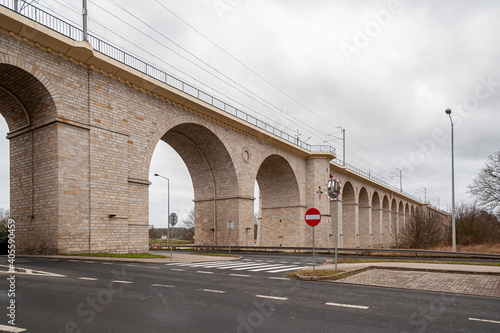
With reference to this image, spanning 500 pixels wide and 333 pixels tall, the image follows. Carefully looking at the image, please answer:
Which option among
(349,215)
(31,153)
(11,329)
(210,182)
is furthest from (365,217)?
(11,329)

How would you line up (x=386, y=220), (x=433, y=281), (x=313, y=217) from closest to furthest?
(x=433, y=281) < (x=313, y=217) < (x=386, y=220)

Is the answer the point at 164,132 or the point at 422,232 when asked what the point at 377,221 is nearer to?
the point at 422,232

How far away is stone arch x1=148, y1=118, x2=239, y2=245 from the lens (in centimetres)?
3066

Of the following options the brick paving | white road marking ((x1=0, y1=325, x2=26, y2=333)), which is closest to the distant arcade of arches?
the brick paving

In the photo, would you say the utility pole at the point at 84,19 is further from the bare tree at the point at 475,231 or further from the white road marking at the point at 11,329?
the bare tree at the point at 475,231

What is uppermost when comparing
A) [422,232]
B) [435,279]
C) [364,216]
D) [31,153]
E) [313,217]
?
[31,153]

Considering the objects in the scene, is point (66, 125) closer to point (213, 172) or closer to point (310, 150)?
point (213, 172)

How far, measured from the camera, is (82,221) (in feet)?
61.3

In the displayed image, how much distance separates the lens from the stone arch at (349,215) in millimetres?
57062

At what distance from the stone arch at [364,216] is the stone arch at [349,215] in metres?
6.16

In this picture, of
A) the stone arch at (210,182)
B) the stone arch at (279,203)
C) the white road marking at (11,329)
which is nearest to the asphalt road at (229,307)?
the white road marking at (11,329)

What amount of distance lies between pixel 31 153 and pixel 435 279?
60.7ft

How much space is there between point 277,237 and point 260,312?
36.2m

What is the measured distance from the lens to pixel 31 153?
19.5 meters
